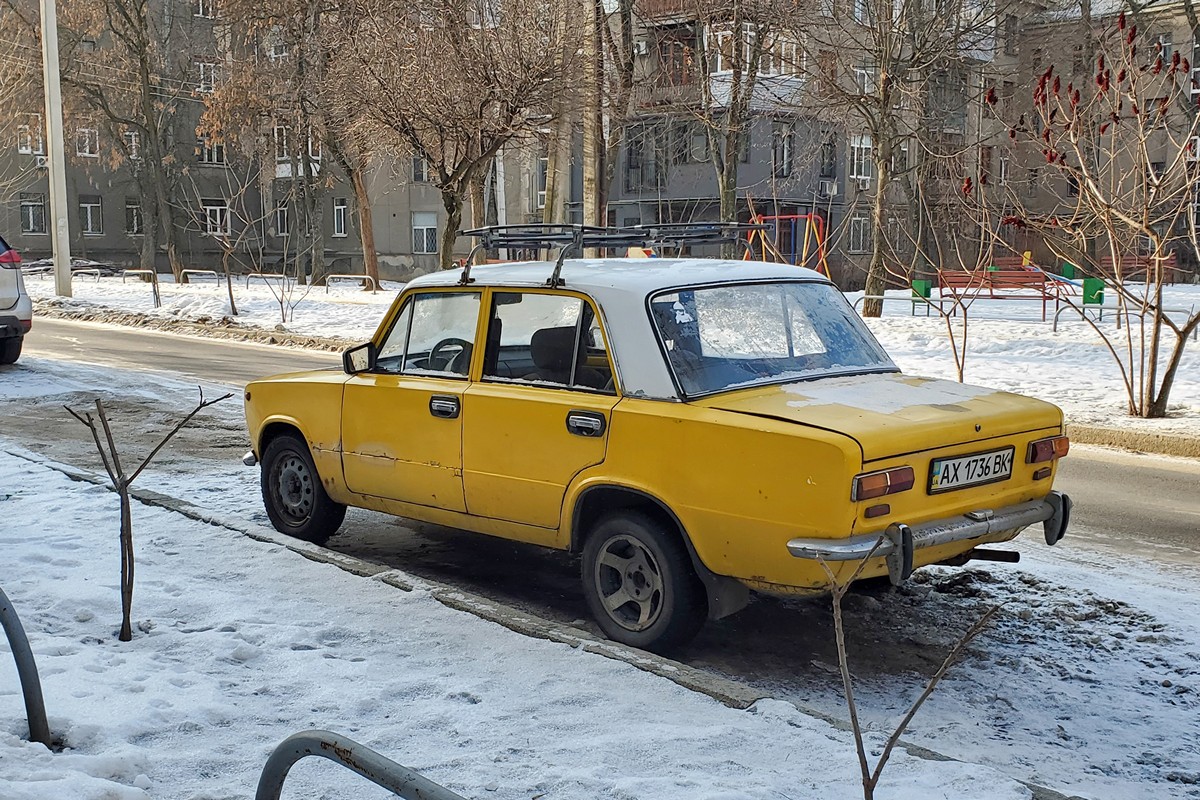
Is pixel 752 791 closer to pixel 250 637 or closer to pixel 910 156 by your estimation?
pixel 250 637

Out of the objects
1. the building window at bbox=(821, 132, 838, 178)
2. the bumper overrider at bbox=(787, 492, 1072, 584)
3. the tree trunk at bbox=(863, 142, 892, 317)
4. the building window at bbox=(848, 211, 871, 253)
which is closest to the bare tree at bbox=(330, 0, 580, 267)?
the tree trunk at bbox=(863, 142, 892, 317)

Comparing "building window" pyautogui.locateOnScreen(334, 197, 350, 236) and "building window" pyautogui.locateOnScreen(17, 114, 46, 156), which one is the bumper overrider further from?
"building window" pyautogui.locateOnScreen(334, 197, 350, 236)

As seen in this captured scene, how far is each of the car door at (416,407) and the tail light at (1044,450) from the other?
262 centimetres

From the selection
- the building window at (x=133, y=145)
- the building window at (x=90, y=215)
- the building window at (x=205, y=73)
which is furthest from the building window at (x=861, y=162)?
the building window at (x=90, y=215)

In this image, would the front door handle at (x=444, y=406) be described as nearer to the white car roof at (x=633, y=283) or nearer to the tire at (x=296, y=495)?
the white car roof at (x=633, y=283)

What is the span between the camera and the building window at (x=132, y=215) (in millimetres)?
56250

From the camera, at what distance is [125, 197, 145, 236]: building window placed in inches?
2215

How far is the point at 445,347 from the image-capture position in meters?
6.37

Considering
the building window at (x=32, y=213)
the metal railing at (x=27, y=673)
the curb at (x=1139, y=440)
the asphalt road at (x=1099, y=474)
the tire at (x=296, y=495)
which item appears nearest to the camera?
the metal railing at (x=27, y=673)

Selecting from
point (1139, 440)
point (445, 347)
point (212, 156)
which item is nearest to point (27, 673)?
point (445, 347)

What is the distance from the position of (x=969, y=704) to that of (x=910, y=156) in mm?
44774

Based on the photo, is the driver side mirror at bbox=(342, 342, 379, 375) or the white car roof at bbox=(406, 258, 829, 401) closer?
the white car roof at bbox=(406, 258, 829, 401)

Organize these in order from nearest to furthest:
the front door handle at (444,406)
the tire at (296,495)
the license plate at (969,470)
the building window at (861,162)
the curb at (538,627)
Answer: the curb at (538,627), the license plate at (969,470), the front door handle at (444,406), the tire at (296,495), the building window at (861,162)

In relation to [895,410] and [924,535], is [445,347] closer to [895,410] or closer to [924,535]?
[895,410]
